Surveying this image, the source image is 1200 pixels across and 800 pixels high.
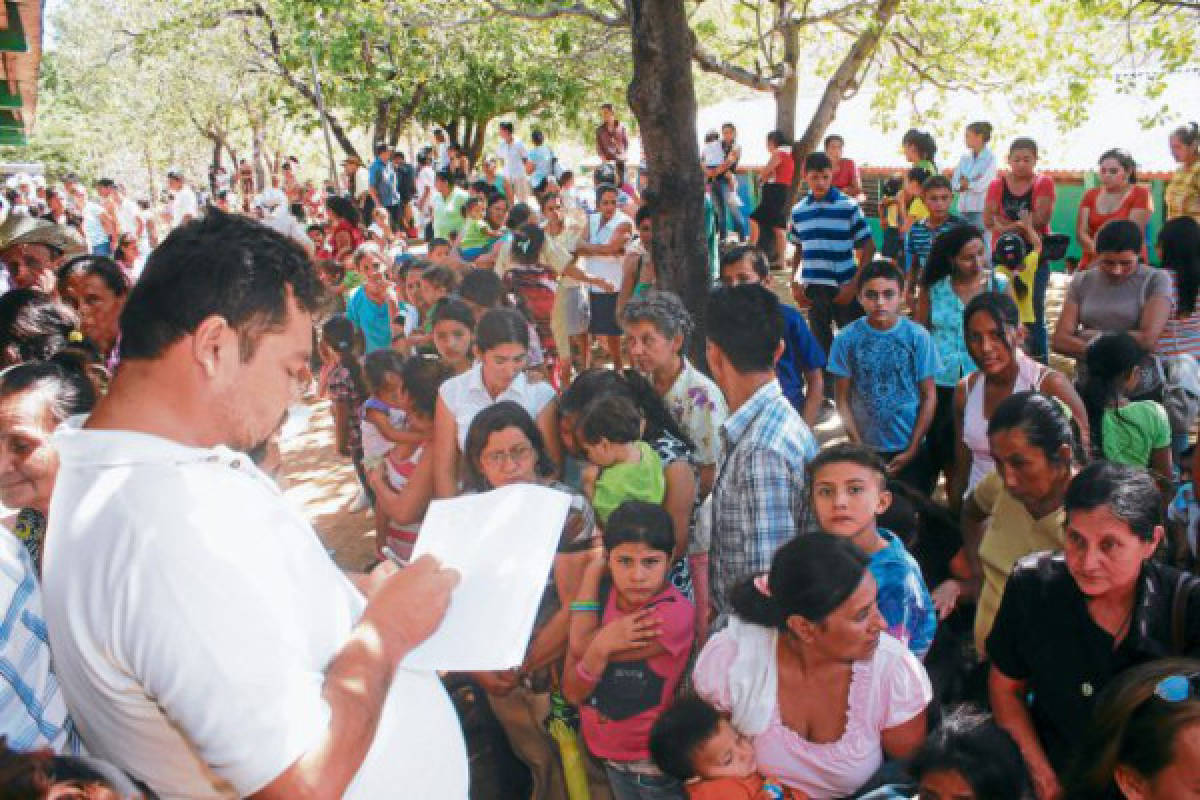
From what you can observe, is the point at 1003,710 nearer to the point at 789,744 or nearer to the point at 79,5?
the point at 789,744

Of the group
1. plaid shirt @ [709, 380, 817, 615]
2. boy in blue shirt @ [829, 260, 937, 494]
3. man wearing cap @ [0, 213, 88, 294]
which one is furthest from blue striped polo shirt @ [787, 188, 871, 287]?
man wearing cap @ [0, 213, 88, 294]

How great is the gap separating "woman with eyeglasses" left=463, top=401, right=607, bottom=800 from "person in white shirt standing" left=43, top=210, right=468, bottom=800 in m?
1.45

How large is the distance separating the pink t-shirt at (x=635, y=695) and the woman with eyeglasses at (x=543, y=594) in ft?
0.88

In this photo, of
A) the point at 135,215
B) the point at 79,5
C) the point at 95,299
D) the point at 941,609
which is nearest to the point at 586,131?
the point at 135,215

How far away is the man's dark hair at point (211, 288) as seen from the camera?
1275 mm

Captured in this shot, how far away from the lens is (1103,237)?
4586mm

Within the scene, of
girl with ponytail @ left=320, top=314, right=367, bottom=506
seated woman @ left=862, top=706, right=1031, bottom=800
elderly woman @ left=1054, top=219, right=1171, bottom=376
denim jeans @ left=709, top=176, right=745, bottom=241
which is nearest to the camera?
seated woman @ left=862, top=706, right=1031, bottom=800

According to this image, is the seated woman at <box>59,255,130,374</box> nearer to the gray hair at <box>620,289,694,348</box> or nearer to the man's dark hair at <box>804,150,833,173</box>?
the gray hair at <box>620,289,694,348</box>

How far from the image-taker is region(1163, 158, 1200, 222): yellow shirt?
6.90m

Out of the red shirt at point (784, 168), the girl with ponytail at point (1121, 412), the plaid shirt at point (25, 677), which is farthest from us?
the red shirt at point (784, 168)

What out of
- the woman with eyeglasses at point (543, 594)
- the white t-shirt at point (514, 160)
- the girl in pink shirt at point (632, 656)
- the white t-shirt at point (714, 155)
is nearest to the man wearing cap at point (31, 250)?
the woman with eyeglasses at point (543, 594)

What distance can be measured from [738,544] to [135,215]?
14248 millimetres

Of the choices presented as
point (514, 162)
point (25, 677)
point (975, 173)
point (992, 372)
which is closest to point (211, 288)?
point (25, 677)

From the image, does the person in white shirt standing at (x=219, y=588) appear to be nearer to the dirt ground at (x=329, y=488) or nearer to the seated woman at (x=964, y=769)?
the seated woman at (x=964, y=769)
